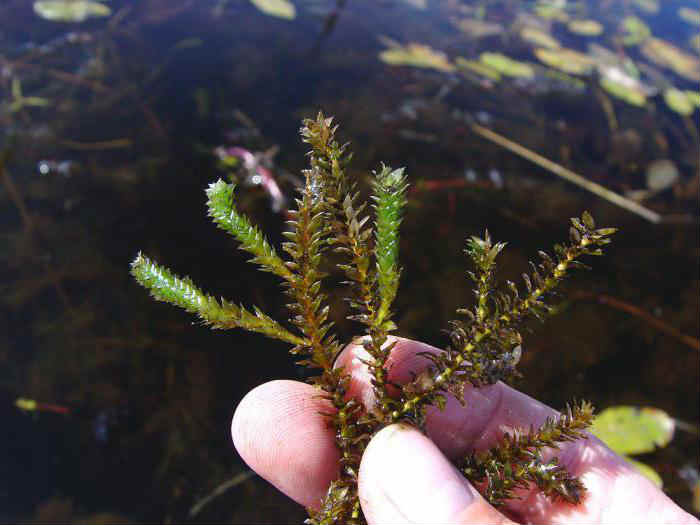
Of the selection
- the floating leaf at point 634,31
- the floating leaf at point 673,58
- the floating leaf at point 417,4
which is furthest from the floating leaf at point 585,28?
the floating leaf at point 417,4

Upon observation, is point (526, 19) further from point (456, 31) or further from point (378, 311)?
point (378, 311)

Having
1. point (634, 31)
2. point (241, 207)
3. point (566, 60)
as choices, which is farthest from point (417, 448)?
point (634, 31)

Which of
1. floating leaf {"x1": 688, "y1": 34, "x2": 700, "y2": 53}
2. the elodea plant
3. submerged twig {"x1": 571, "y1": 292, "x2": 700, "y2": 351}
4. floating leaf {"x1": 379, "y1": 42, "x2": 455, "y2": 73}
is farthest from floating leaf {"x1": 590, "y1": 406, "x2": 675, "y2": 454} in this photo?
floating leaf {"x1": 688, "y1": 34, "x2": 700, "y2": 53}

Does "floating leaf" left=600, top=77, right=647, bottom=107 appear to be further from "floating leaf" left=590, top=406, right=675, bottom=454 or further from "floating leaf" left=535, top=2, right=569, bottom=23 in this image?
"floating leaf" left=590, top=406, right=675, bottom=454

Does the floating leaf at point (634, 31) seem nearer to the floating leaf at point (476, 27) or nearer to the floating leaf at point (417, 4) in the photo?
the floating leaf at point (476, 27)

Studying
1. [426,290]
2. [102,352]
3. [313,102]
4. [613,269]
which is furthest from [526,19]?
[102,352]
